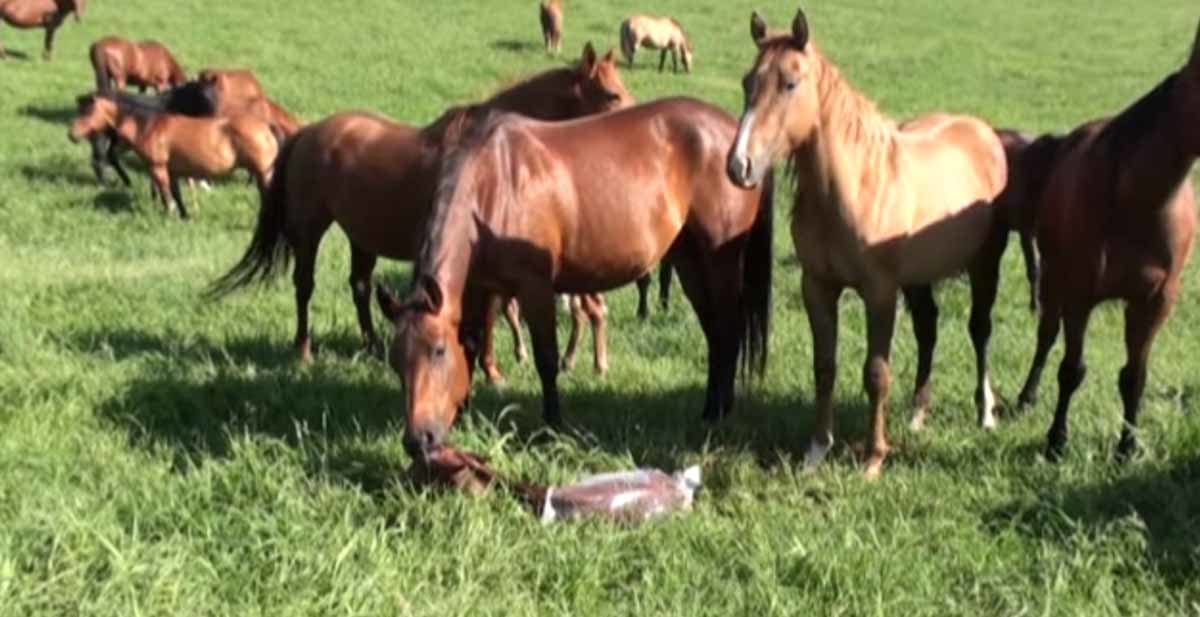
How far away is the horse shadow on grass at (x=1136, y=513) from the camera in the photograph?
452 cm

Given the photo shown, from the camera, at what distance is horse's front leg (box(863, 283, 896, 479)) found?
5.60 meters

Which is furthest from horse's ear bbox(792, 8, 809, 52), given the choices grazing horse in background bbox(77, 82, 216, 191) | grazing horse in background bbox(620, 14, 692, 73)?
grazing horse in background bbox(620, 14, 692, 73)

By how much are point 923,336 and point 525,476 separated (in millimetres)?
2317

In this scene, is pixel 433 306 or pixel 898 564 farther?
pixel 433 306

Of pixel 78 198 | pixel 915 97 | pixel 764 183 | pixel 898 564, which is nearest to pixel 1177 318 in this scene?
pixel 764 183

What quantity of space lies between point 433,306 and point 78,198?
10713mm

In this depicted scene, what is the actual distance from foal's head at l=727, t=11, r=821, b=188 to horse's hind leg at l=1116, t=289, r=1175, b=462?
1618mm

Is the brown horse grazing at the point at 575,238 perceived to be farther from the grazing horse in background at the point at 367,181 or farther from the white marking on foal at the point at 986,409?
the white marking on foal at the point at 986,409

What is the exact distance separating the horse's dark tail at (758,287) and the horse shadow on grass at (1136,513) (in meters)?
2.06

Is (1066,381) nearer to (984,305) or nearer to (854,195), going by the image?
(984,305)

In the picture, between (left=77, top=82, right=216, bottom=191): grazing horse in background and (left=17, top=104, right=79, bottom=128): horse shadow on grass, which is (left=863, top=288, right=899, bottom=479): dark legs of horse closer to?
(left=77, top=82, right=216, bottom=191): grazing horse in background

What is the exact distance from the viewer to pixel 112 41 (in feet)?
66.4

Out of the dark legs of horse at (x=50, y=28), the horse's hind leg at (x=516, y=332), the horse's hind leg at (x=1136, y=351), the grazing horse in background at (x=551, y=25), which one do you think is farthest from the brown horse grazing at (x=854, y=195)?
the grazing horse in background at (x=551, y=25)

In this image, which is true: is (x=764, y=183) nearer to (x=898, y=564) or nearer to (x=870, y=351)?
(x=870, y=351)
